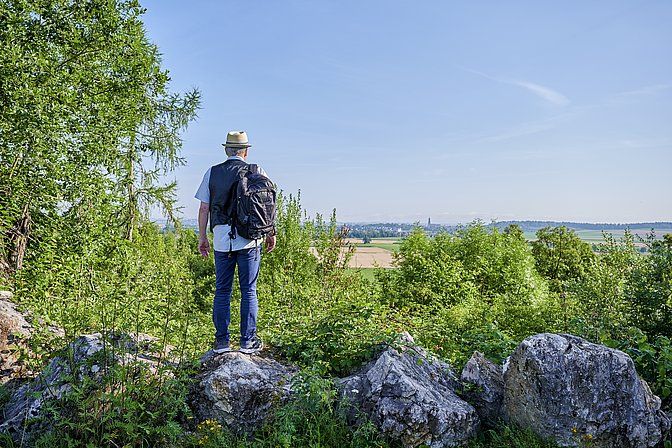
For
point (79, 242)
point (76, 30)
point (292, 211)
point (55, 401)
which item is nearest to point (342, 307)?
point (55, 401)

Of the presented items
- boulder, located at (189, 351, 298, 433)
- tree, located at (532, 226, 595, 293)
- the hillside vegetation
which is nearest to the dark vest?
the hillside vegetation

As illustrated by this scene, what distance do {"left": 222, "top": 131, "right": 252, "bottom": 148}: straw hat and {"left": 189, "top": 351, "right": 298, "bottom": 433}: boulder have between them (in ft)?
7.33

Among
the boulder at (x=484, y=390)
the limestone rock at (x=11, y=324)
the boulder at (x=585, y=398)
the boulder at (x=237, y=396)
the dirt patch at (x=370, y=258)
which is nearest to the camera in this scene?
the boulder at (x=585, y=398)

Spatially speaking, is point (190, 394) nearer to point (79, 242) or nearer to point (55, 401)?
point (55, 401)

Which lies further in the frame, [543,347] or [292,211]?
[292,211]

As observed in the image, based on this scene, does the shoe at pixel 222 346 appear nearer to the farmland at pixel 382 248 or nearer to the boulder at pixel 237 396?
the boulder at pixel 237 396

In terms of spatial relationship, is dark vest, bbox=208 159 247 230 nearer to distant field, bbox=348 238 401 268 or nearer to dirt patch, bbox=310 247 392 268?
dirt patch, bbox=310 247 392 268

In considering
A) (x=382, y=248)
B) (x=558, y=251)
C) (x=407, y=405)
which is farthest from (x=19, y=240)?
(x=558, y=251)

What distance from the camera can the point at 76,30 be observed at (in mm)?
10125

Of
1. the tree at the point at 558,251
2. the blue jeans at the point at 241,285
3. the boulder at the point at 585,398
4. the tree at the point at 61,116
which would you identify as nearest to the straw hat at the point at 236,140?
the blue jeans at the point at 241,285

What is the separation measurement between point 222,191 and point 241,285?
0.98 m

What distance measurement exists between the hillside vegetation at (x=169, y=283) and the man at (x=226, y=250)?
40cm

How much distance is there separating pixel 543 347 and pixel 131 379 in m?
3.69

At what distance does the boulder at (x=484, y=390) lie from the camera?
5020 millimetres
